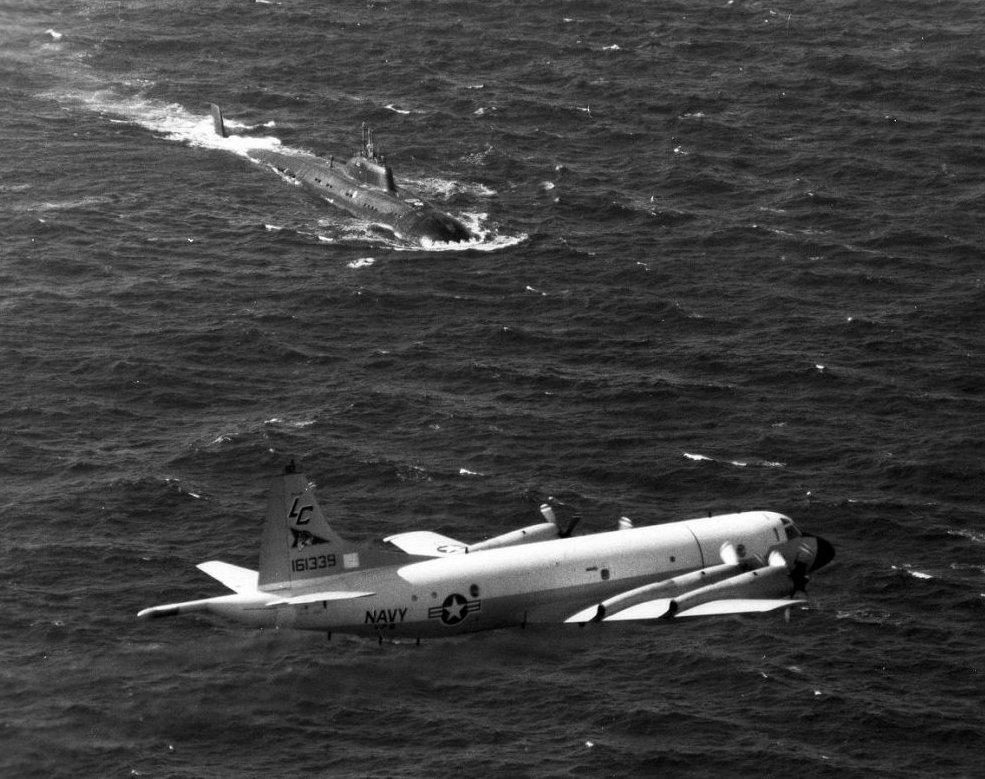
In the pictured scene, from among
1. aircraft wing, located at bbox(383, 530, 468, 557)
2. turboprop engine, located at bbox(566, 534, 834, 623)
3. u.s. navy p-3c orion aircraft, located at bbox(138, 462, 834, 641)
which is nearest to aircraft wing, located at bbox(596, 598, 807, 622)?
turboprop engine, located at bbox(566, 534, 834, 623)

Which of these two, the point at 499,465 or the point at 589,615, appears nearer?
the point at 589,615

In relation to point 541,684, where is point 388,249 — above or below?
above

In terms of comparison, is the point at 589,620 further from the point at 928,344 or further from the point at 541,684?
the point at 928,344

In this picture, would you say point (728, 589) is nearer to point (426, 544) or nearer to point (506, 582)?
point (506, 582)

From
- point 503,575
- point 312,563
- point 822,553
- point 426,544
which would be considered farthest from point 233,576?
point 822,553

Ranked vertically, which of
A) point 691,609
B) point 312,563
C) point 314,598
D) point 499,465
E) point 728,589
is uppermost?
point 312,563

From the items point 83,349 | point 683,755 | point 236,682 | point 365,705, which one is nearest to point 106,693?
point 236,682
